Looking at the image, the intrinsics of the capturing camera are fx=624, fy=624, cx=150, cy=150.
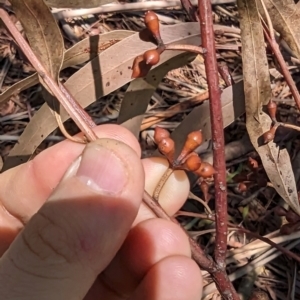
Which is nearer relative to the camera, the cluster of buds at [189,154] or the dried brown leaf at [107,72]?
the cluster of buds at [189,154]

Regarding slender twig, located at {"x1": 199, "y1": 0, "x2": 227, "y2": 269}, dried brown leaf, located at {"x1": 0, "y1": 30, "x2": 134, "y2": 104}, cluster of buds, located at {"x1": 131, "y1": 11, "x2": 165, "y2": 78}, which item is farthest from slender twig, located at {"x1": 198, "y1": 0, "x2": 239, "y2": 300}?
dried brown leaf, located at {"x1": 0, "y1": 30, "x2": 134, "y2": 104}

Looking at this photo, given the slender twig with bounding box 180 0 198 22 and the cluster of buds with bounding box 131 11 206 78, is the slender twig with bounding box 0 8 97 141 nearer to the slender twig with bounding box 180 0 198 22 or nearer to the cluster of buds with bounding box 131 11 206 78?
the cluster of buds with bounding box 131 11 206 78

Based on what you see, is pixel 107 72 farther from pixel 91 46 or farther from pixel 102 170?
pixel 102 170

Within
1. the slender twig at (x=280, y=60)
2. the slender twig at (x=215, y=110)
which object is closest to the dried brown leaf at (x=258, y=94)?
the slender twig at (x=280, y=60)

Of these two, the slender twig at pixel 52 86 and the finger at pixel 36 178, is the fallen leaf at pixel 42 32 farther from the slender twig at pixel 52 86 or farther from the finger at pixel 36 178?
the finger at pixel 36 178

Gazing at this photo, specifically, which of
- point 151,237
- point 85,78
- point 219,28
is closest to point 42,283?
point 151,237
